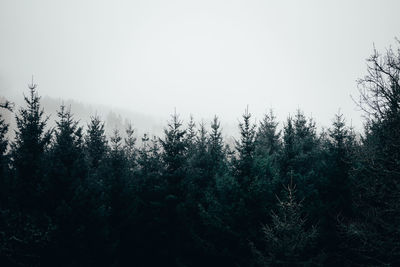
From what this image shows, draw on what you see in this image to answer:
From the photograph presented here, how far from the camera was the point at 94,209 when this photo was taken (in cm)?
1362

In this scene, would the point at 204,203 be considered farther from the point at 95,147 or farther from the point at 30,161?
the point at 95,147

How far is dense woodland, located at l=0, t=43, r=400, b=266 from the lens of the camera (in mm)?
10117

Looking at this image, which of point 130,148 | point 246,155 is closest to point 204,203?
point 246,155

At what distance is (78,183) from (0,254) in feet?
14.0

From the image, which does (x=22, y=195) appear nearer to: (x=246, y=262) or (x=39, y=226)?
(x=39, y=226)

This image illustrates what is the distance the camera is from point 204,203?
63.3 ft

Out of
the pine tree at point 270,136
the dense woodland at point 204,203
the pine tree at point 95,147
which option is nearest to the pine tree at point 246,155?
the dense woodland at point 204,203

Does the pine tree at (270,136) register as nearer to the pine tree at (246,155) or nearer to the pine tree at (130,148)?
the pine tree at (246,155)

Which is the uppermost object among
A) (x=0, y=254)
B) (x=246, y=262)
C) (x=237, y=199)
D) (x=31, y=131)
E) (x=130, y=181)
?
(x=31, y=131)

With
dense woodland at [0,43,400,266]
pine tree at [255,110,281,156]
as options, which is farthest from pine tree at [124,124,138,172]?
→ pine tree at [255,110,281,156]

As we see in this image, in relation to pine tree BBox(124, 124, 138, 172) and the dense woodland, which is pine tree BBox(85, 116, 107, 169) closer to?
pine tree BBox(124, 124, 138, 172)

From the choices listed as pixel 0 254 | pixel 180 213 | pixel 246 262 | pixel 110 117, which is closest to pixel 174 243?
pixel 180 213

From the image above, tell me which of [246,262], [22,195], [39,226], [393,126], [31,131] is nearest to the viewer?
[393,126]

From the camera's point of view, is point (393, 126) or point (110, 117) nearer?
point (393, 126)
